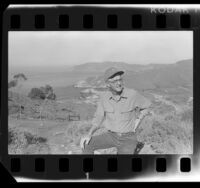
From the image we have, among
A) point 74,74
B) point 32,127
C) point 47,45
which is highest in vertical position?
point 47,45

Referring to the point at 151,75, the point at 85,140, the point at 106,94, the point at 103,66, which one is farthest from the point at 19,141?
the point at 151,75

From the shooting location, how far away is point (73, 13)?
455cm

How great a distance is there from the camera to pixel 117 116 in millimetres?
4520

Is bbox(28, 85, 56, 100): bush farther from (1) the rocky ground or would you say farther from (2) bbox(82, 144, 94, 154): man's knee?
(2) bbox(82, 144, 94, 154): man's knee

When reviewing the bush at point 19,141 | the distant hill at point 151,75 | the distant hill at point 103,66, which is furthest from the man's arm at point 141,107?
the bush at point 19,141

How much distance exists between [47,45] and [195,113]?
157 centimetres

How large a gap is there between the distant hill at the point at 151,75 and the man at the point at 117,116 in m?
0.07

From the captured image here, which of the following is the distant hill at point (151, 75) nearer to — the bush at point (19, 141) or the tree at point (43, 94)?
the tree at point (43, 94)

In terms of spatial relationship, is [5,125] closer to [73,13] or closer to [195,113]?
[73,13]

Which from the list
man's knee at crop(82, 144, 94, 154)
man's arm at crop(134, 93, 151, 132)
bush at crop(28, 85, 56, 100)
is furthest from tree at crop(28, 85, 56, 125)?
man's arm at crop(134, 93, 151, 132)

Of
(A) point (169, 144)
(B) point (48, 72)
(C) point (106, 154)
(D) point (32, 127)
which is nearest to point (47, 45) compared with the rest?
(B) point (48, 72)

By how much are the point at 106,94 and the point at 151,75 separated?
0.47 metres

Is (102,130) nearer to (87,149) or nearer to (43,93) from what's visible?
(87,149)

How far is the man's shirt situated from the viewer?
4.52 m
